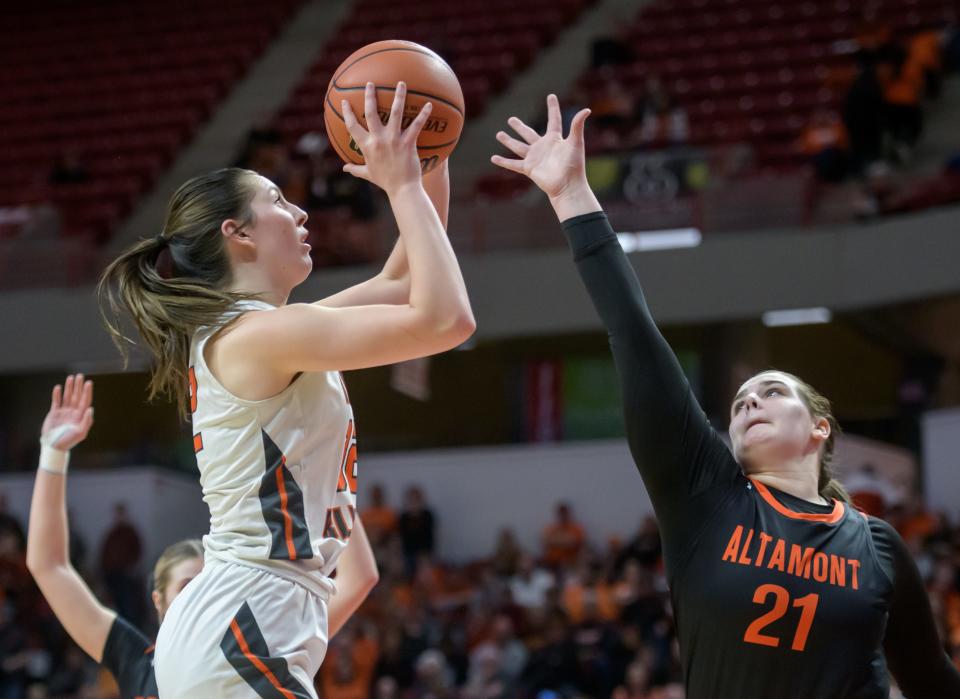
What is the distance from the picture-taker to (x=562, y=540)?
468 inches

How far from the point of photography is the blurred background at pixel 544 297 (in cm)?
1062

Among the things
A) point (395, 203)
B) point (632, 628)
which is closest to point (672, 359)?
point (395, 203)

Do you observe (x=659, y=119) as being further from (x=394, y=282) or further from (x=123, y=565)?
(x=394, y=282)

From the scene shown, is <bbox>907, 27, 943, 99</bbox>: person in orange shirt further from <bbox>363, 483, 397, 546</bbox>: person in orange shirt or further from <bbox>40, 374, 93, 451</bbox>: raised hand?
<bbox>40, 374, 93, 451</bbox>: raised hand

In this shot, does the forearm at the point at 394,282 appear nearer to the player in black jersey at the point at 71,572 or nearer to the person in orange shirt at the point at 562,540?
the player in black jersey at the point at 71,572

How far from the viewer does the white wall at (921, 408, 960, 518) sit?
1166cm

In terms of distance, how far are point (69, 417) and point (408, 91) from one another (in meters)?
1.38

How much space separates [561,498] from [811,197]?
11.5ft

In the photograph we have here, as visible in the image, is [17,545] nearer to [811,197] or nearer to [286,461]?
[811,197]

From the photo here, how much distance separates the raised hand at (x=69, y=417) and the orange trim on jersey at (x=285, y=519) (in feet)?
4.03

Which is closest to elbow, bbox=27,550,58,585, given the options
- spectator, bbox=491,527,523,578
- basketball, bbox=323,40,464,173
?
basketball, bbox=323,40,464,173

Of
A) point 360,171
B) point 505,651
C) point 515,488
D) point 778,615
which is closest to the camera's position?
point 360,171

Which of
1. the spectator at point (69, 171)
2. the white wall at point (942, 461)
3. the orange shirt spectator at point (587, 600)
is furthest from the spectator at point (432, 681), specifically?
the spectator at point (69, 171)

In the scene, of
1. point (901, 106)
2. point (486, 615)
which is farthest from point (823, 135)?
point (486, 615)
